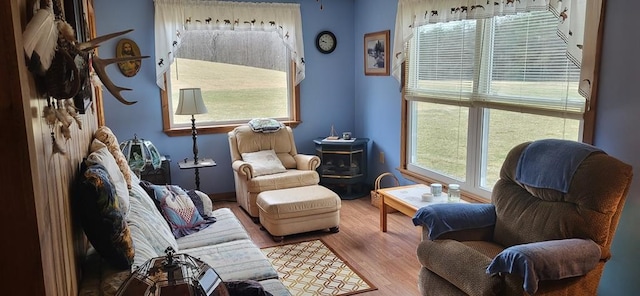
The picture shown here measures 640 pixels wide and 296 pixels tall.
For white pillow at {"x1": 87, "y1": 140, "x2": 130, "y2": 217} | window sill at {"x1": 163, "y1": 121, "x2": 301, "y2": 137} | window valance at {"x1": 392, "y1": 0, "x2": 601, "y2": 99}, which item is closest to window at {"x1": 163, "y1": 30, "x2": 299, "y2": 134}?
window sill at {"x1": 163, "y1": 121, "x2": 301, "y2": 137}

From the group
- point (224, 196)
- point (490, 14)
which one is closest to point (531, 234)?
point (490, 14)

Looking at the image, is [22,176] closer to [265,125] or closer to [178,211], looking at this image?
[178,211]

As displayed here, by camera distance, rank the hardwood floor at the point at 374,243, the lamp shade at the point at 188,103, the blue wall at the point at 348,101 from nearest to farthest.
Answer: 1. the blue wall at the point at 348,101
2. the hardwood floor at the point at 374,243
3. the lamp shade at the point at 188,103

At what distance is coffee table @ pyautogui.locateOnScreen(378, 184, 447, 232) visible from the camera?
3645 mm

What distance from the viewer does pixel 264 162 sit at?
15.5 feet

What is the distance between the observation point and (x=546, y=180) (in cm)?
261

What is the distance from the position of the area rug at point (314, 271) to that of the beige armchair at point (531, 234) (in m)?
0.56

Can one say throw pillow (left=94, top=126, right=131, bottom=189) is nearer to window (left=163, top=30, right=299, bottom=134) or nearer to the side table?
window (left=163, top=30, right=299, bottom=134)

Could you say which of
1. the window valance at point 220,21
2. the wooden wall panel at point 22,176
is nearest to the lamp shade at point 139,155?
the window valance at point 220,21

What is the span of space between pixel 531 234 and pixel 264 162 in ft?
8.96

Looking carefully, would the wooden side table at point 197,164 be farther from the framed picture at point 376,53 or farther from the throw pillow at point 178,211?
the framed picture at point 376,53

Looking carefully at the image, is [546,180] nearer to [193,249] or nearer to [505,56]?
[505,56]

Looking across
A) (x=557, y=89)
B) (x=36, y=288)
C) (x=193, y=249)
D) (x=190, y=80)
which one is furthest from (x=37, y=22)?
(x=190, y=80)

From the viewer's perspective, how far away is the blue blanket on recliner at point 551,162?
2.50 m
